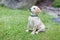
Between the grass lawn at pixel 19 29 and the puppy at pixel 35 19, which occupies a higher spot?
the puppy at pixel 35 19

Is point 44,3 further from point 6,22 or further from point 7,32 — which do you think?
point 7,32

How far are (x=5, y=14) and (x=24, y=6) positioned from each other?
1.22 meters

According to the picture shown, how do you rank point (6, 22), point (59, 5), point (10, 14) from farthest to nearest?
point (59, 5) < point (10, 14) < point (6, 22)

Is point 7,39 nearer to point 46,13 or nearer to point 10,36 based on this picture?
point 10,36

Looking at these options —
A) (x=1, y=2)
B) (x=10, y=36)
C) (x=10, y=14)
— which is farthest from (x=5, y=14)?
(x=10, y=36)

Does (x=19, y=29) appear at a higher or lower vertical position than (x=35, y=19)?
lower

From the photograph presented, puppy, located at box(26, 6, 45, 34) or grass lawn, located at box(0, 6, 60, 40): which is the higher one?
puppy, located at box(26, 6, 45, 34)

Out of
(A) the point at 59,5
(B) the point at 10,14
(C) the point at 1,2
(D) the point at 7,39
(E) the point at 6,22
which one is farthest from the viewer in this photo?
(C) the point at 1,2

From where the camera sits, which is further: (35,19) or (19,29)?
(19,29)

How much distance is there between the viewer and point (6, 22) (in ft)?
18.9

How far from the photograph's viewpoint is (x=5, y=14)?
22.5 feet

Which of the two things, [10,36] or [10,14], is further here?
[10,14]

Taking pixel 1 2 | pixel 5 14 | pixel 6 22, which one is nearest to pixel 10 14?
pixel 5 14

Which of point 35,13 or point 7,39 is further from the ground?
point 35,13
